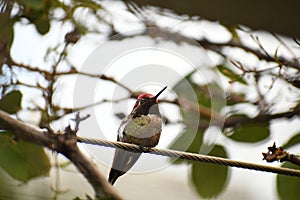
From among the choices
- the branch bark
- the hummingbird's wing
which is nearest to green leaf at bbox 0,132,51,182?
the branch bark

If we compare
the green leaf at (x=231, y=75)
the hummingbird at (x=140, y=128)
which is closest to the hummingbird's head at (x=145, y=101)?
the hummingbird at (x=140, y=128)

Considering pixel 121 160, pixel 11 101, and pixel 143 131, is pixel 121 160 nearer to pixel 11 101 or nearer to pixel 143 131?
pixel 143 131

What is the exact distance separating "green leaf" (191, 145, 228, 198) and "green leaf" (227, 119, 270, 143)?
0.31 ft

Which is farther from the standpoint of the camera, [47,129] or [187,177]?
[187,177]

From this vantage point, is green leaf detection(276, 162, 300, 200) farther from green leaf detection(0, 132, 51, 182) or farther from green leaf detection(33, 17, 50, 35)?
green leaf detection(33, 17, 50, 35)

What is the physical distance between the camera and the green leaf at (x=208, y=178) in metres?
1.46

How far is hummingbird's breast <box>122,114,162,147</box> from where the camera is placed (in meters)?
1.55

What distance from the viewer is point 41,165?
1.45 m

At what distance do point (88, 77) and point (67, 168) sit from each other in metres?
0.29

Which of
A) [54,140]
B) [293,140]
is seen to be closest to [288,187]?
[293,140]

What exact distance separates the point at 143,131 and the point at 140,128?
1 cm

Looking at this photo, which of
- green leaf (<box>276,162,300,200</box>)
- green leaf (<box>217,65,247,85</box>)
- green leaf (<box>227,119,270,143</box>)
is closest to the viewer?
green leaf (<box>276,162,300,200</box>)

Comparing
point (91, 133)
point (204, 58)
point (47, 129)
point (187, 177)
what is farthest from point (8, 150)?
point (204, 58)

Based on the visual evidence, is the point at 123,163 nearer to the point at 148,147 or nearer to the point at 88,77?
the point at 148,147
